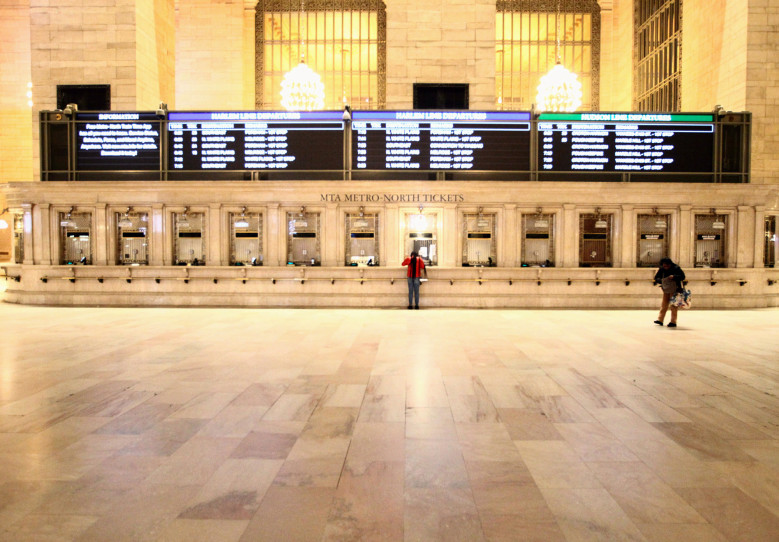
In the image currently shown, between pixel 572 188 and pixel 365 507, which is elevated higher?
pixel 572 188

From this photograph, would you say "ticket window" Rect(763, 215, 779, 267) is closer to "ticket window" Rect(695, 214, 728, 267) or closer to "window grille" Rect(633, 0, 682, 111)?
"ticket window" Rect(695, 214, 728, 267)

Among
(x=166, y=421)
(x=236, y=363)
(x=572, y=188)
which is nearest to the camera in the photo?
(x=166, y=421)

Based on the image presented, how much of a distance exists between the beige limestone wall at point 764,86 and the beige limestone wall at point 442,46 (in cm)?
907

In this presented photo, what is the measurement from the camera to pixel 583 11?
27.8 meters

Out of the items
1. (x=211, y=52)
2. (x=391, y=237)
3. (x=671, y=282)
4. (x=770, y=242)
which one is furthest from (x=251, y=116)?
(x=770, y=242)

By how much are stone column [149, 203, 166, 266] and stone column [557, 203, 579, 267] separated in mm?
12078

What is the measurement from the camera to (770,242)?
19.5m

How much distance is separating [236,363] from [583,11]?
2872cm

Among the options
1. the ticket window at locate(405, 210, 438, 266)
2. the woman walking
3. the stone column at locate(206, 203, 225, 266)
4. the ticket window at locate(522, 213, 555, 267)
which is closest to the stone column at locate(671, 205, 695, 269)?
the ticket window at locate(522, 213, 555, 267)

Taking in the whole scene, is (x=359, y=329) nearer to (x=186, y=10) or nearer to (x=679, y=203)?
(x=679, y=203)

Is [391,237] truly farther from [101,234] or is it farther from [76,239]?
[76,239]

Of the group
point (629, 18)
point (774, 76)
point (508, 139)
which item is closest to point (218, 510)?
point (508, 139)

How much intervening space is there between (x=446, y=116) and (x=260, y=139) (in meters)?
5.60

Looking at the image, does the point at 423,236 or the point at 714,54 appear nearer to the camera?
the point at 423,236
